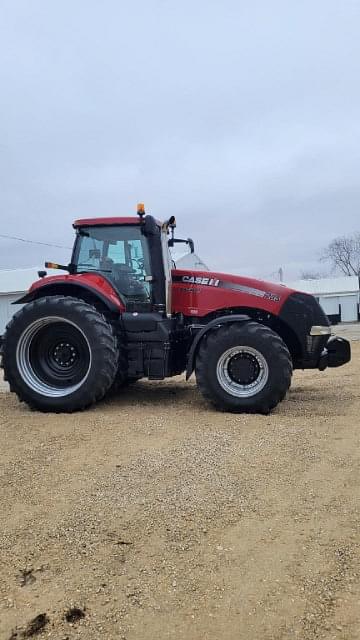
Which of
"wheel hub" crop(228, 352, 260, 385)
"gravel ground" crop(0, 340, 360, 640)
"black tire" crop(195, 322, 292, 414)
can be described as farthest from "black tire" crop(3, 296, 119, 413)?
"wheel hub" crop(228, 352, 260, 385)

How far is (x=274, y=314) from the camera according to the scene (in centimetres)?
643

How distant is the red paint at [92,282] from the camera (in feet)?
20.8

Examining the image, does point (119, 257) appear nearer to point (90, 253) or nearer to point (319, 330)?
point (90, 253)

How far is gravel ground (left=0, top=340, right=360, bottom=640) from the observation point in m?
2.31

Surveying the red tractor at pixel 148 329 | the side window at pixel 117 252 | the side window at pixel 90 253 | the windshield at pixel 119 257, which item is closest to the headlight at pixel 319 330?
the red tractor at pixel 148 329

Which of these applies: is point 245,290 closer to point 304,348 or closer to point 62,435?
point 304,348

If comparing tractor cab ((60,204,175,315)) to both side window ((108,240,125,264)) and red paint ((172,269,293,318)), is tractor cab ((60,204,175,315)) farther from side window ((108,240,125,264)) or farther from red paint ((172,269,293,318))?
red paint ((172,269,293,318))

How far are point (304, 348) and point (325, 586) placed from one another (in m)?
4.13

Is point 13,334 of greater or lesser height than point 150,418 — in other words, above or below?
above

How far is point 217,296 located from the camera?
21.6 feet

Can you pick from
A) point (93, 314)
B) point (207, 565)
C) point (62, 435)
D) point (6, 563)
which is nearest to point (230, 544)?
→ point (207, 565)

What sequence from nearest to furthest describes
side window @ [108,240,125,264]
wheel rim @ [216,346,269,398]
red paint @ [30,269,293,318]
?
wheel rim @ [216,346,269,398] < red paint @ [30,269,293,318] < side window @ [108,240,125,264]

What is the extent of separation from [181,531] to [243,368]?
311cm

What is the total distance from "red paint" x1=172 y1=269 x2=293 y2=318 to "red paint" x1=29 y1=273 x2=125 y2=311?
33.3 inches
